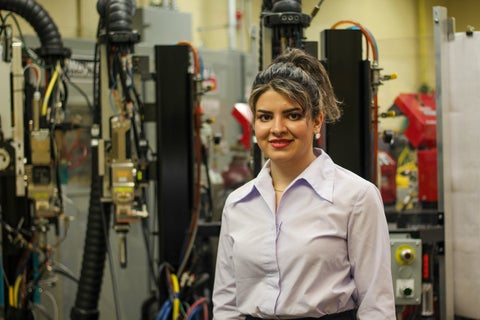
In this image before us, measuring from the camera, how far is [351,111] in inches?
135

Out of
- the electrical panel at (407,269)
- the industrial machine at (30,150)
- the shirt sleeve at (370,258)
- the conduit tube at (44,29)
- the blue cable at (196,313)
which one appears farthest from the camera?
the conduit tube at (44,29)

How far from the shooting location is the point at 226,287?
2.24m

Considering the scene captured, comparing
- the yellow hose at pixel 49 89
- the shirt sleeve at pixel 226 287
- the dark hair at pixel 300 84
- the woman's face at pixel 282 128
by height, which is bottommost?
the shirt sleeve at pixel 226 287

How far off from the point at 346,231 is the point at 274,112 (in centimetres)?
40

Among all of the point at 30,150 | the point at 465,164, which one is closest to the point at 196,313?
the point at 30,150

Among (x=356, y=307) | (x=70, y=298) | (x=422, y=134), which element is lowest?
(x=70, y=298)

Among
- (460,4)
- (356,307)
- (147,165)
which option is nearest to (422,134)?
(460,4)

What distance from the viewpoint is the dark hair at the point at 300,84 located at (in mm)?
2096

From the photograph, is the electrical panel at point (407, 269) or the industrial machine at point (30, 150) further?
the industrial machine at point (30, 150)

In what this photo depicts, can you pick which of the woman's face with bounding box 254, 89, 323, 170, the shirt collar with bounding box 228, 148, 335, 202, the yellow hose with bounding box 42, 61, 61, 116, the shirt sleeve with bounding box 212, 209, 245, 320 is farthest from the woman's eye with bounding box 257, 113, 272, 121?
the yellow hose with bounding box 42, 61, 61, 116

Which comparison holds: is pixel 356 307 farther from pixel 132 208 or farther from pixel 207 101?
pixel 207 101

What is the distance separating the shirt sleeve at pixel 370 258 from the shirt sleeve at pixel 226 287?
39 centimetres

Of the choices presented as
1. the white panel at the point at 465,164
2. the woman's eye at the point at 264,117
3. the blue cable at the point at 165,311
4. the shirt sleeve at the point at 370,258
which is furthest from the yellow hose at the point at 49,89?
the shirt sleeve at the point at 370,258

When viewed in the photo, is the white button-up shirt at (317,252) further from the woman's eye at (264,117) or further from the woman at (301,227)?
the woman's eye at (264,117)
